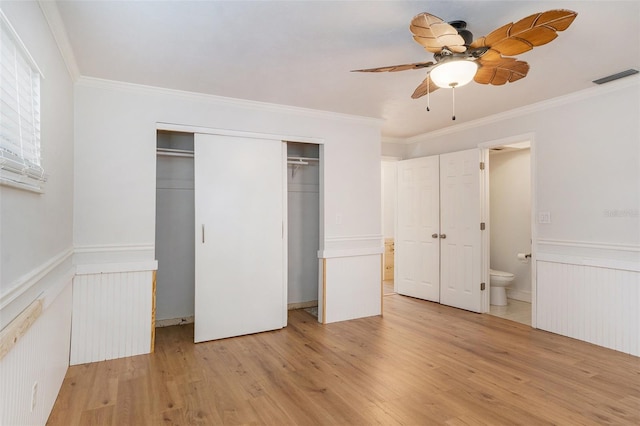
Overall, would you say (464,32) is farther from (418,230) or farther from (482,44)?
(418,230)

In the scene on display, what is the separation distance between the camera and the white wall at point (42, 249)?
146 centimetres

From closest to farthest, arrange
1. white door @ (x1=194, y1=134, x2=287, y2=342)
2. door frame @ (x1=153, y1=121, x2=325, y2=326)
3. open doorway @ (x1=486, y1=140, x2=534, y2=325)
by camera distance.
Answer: door frame @ (x1=153, y1=121, x2=325, y2=326), white door @ (x1=194, y1=134, x2=287, y2=342), open doorway @ (x1=486, y1=140, x2=534, y2=325)

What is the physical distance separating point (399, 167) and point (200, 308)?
3567 millimetres

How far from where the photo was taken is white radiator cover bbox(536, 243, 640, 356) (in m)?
3.14

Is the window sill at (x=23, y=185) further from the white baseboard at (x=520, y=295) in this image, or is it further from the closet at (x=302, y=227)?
the white baseboard at (x=520, y=295)

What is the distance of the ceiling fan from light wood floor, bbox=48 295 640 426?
2102 mm

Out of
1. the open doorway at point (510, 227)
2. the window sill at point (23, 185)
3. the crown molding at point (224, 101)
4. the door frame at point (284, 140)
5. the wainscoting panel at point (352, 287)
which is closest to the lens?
the window sill at point (23, 185)

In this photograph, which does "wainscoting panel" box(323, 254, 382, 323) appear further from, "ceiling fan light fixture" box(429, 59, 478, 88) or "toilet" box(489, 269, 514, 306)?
A: "ceiling fan light fixture" box(429, 59, 478, 88)

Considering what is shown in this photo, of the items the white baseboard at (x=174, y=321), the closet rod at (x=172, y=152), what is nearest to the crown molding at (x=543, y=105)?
the closet rod at (x=172, y=152)

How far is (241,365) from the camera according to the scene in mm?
2926

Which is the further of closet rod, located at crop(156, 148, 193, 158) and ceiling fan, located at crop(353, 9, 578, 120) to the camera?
closet rod, located at crop(156, 148, 193, 158)

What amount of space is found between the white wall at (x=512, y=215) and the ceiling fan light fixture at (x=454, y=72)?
151 inches

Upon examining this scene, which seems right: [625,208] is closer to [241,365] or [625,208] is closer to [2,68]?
[241,365]

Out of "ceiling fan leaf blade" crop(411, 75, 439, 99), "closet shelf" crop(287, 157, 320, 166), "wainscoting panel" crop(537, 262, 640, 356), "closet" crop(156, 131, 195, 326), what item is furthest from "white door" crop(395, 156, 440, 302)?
"closet" crop(156, 131, 195, 326)
